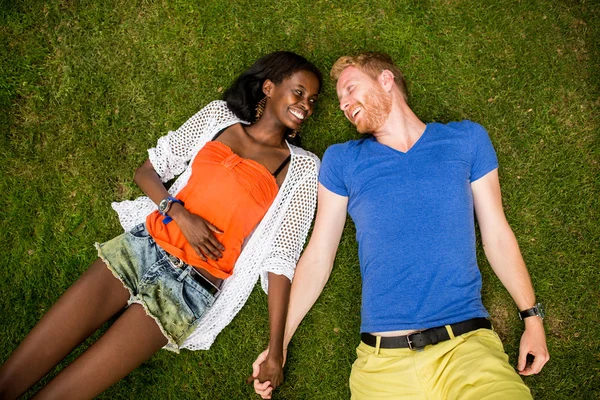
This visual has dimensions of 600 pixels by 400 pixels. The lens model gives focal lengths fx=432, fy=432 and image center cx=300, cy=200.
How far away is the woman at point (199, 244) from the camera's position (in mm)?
3207

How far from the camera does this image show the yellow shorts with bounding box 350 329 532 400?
8.95 feet

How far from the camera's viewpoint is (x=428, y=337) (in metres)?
2.99

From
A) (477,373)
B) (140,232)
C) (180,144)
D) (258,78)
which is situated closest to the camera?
(477,373)

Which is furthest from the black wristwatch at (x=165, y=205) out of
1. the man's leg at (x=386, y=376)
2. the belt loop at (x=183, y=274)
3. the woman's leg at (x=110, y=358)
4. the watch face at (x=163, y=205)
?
the man's leg at (x=386, y=376)

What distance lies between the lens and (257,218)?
3.59m

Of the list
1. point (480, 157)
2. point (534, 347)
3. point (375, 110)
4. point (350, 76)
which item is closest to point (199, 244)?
point (375, 110)

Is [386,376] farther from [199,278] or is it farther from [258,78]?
[258,78]

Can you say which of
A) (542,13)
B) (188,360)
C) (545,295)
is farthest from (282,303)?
(542,13)

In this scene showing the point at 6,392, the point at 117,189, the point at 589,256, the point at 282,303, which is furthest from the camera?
the point at 117,189

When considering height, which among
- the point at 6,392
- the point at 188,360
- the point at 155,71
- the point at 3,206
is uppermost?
the point at 155,71

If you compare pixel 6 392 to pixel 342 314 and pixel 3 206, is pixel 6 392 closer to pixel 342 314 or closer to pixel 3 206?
pixel 3 206

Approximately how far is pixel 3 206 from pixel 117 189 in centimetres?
108

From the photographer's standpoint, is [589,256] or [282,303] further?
[589,256]

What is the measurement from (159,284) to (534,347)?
2888mm
